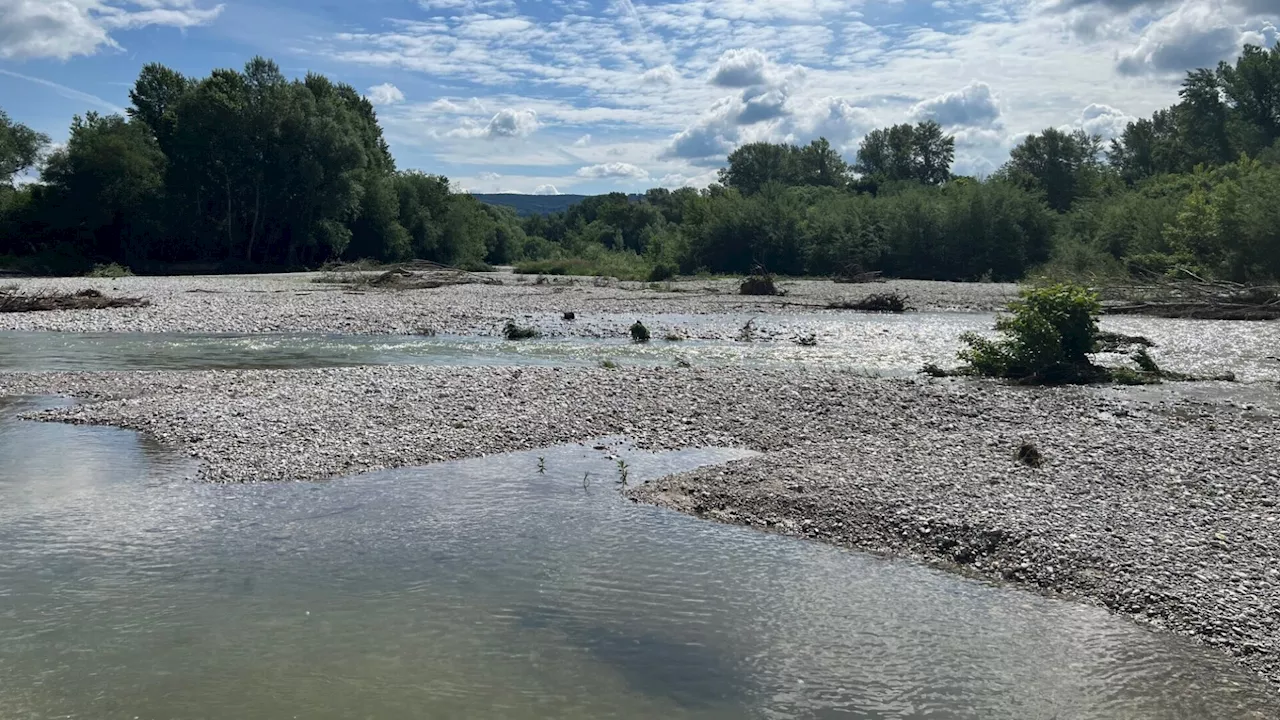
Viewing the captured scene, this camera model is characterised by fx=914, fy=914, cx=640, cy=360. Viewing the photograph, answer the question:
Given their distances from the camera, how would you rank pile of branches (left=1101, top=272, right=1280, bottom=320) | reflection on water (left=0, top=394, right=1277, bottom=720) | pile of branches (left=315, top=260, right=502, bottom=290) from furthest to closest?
1. pile of branches (left=315, top=260, right=502, bottom=290)
2. pile of branches (left=1101, top=272, right=1280, bottom=320)
3. reflection on water (left=0, top=394, right=1277, bottom=720)

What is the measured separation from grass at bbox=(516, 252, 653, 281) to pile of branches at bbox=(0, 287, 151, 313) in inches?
1513

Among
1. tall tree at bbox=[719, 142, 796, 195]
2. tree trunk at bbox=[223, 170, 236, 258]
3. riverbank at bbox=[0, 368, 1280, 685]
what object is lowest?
riverbank at bbox=[0, 368, 1280, 685]

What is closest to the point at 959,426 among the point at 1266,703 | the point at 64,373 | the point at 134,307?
the point at 1266,703

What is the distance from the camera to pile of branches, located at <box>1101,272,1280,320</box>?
35.2 m

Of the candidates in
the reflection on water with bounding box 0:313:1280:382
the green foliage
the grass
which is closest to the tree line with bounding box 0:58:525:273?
the green foliage

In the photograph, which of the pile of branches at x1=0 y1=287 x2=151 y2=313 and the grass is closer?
the pile of branches at x1=0 y1=287 x2=151 y2=313

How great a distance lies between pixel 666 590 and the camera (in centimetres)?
945

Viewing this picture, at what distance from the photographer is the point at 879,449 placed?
14586 mm

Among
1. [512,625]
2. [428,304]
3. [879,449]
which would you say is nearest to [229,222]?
[428,304]

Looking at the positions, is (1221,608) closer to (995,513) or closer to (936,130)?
(995,513)

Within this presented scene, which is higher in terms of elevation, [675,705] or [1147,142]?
[1147,142]

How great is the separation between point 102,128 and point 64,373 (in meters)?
58.3

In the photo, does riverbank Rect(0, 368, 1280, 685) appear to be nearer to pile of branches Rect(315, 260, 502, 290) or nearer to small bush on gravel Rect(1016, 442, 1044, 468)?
small bush on gravel Rect(1016, 442, 1044, 468)

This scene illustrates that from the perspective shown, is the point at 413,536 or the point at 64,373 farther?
the point at 64,373
